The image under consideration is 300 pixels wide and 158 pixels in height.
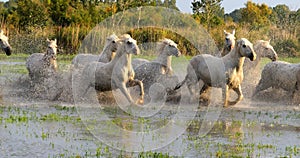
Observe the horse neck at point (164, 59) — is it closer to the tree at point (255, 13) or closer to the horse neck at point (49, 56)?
the horse neck at point (49, 56)

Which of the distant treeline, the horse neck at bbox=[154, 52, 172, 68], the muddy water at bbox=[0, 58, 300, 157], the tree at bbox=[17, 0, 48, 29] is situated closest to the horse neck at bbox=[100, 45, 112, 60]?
the horse neck at bbox=[154, 52, 172, 68]

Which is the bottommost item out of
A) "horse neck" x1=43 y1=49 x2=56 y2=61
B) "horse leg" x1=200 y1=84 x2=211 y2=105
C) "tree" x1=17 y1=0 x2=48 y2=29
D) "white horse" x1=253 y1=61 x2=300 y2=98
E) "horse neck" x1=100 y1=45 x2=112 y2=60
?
"horse leg" x1=200 y1=84 x2=211 y2=105

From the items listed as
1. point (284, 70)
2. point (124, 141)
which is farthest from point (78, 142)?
point (284, 70)

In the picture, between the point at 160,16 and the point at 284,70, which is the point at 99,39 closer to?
the point at 160,16

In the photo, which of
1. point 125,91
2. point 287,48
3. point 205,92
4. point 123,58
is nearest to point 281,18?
point 287,48

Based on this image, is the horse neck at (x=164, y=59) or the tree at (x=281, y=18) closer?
the horse neck at (x=164, y=59)

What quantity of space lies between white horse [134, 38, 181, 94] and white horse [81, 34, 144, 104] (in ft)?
5.31

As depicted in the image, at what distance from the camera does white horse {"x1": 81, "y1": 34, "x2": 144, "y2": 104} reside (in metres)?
14.4

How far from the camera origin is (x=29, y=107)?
1448cm

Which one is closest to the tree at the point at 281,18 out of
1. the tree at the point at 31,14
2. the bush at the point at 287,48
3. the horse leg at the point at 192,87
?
the bush at the point at 287,48

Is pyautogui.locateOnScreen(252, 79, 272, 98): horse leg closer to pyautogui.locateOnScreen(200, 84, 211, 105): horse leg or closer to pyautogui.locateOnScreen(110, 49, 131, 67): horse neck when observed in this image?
pyautogui.locateOnScreen(200, 84, 211, 105): horse leg

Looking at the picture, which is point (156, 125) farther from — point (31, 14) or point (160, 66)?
point (31, 14)

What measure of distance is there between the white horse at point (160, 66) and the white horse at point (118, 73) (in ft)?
5.31

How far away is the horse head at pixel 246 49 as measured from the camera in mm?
14273
